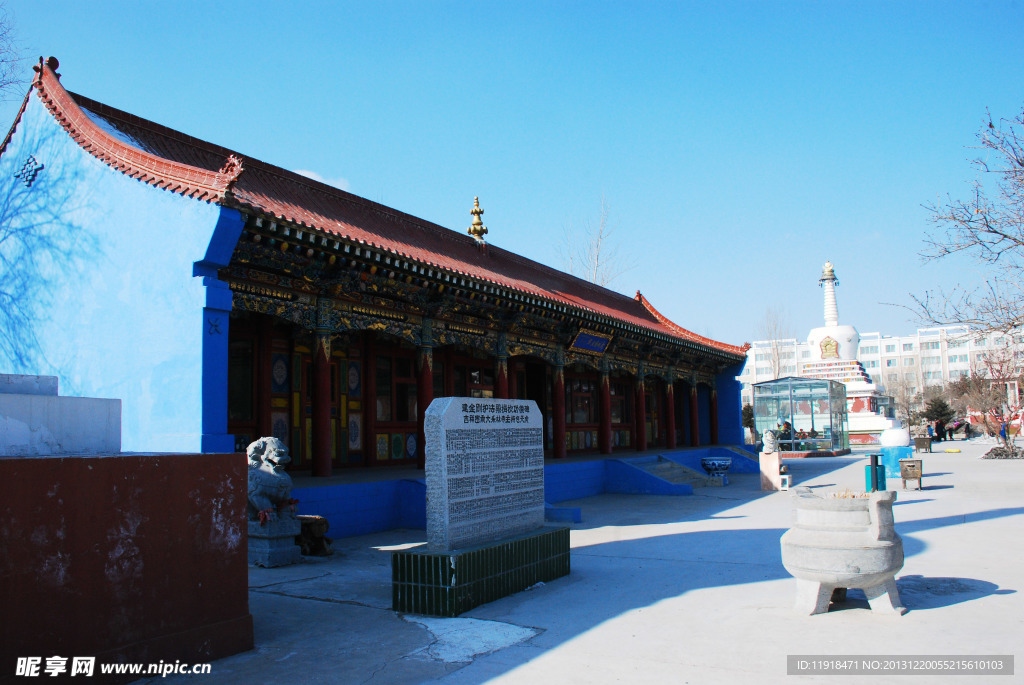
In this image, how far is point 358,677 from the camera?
14.9ft

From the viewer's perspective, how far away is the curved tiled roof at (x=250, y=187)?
920 centimetres

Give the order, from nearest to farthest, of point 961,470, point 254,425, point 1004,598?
point 1004,598
point 254,425
point 961,470

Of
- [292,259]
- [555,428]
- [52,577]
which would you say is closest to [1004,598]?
[52,577]

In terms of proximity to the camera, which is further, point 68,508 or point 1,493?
point 68,508

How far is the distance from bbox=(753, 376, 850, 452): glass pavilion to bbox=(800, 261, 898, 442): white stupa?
4597 mm

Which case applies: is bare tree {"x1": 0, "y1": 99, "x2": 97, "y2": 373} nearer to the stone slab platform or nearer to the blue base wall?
the blue base wall

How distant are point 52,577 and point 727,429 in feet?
83.0

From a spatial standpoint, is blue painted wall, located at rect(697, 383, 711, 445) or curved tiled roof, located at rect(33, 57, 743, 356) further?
blue painted wall, located at rect(697, 383, 711, 445)

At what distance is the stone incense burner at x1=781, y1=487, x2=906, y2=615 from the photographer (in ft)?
17.7

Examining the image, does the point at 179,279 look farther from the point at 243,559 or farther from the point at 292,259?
the point at 243,559

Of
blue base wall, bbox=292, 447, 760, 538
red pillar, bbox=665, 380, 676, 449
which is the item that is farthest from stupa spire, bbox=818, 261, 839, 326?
blue base wall, bbox=292, 447, 760, 538

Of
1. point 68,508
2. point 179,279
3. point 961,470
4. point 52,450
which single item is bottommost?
point 961,470

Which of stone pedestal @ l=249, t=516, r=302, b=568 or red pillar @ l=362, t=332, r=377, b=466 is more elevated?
red pillar @ l=362, t=332, r=377, b=466

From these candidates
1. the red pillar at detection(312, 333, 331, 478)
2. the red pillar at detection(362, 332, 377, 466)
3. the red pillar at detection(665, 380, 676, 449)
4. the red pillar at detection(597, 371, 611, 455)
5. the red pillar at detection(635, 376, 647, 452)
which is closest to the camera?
the red pillar at detection(312, 333, 331, 478)
